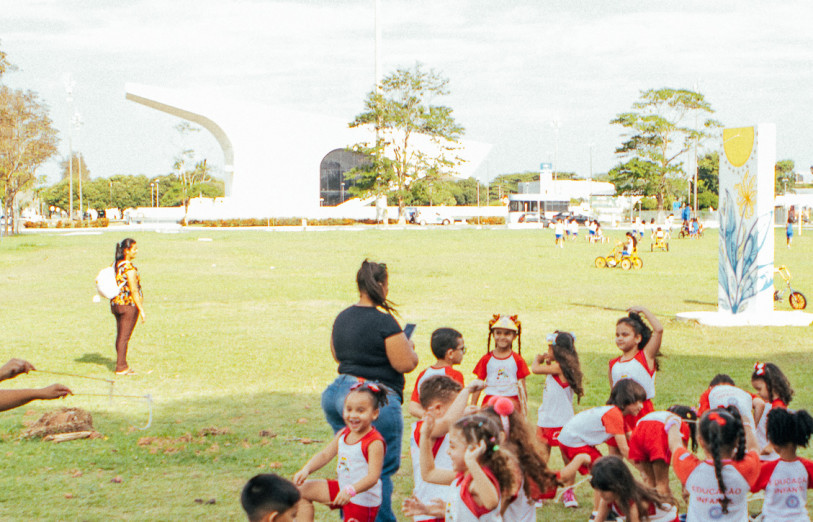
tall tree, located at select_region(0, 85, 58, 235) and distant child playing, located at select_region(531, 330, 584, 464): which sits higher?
tall tree, located at select_region(0, 85, 58, 235)

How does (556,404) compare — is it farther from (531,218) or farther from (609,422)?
(531,218)

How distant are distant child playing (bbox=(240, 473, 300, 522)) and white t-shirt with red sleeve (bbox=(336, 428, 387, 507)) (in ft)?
3.06

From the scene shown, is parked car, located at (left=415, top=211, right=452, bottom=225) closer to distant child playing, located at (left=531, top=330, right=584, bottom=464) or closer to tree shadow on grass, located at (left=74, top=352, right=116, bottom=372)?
tree shadow on grass, located at (left=74, top=352, right=116, bottom=372)

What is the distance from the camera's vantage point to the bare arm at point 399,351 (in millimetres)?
4402

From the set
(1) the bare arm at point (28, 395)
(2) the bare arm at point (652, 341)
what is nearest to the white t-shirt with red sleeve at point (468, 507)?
(1) the bare arm at point (28, 395)

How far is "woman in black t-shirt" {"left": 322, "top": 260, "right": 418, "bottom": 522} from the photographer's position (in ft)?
14.3

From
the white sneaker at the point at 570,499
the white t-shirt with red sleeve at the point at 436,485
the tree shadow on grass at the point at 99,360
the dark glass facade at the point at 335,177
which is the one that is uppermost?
the dark glass facade at the point at 335,177

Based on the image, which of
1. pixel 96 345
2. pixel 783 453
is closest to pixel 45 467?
pixel 783 453

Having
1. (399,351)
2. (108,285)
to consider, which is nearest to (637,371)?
(399,351)

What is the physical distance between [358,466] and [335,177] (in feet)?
300

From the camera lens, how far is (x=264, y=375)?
9711mm

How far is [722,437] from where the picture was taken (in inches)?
140

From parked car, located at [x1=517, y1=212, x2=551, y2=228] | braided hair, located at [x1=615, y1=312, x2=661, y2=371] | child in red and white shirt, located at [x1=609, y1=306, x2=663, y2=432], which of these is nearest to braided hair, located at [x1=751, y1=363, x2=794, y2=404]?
child in red and white shirt, located at [x1=609, y1=306, x2=663, y2=432]

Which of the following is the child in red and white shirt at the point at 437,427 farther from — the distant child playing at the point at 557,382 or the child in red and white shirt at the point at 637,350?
the child in red and white shirt at the point at 637,350
